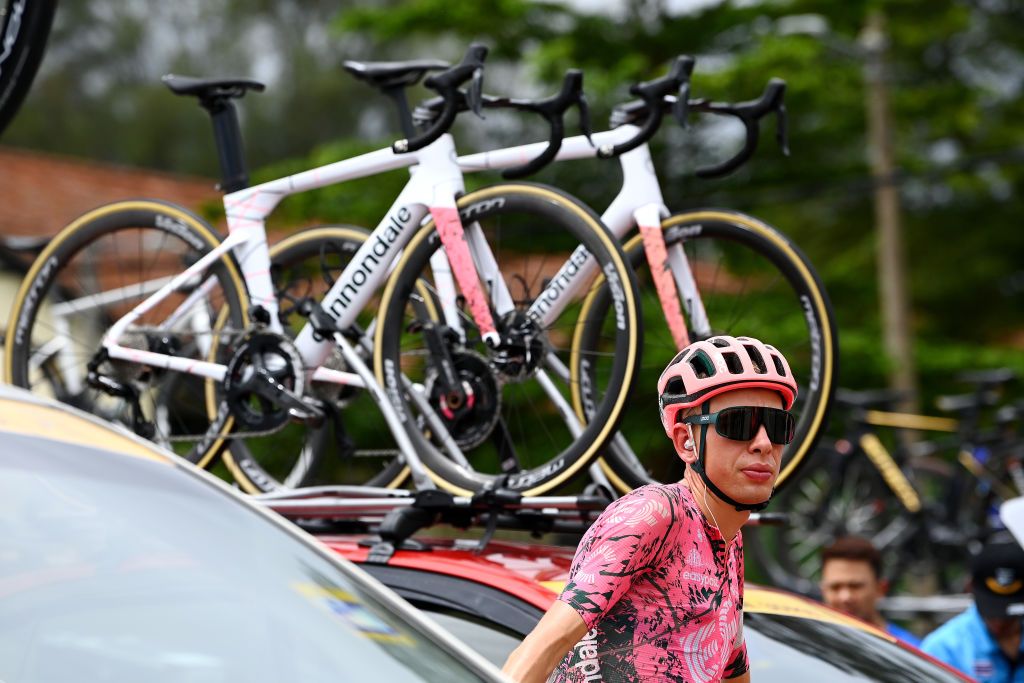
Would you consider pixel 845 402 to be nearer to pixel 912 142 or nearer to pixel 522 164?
pixel 522 164

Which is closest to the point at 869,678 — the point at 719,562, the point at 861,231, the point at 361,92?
the point at 719,562

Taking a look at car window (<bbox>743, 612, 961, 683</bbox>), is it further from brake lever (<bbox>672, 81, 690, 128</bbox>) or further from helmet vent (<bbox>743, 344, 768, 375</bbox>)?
brake lever (<bbox>672, 81, 690, 128</bbox>)

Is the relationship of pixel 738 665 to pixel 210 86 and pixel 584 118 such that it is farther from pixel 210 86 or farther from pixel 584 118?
pixel 210 86

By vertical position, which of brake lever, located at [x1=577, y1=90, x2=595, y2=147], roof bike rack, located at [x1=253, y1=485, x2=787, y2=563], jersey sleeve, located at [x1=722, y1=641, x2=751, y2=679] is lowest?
jersey sleeve, located at [x1=722, y1=641, x2=751, y2=679]

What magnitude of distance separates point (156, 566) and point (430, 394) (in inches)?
94.3

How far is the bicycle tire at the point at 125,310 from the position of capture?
5125mm

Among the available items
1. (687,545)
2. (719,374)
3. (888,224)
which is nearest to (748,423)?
(719,374)

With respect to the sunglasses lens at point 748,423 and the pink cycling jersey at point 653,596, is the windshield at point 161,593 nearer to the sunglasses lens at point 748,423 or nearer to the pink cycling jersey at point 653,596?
the pink cycling jersey at point 653,596

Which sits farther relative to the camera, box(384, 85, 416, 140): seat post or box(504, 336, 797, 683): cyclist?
box(384, 85, 416, 140): seat post

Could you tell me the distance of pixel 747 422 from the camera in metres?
2.95

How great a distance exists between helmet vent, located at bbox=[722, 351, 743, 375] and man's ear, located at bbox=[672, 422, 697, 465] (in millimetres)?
144

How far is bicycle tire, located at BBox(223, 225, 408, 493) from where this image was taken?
4965 mm

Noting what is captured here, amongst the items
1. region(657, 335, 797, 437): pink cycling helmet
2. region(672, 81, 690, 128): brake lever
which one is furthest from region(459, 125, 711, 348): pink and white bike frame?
region(657, 335, 797, 437): pink cycling helmet

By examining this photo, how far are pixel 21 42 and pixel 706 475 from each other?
2.01 meters
